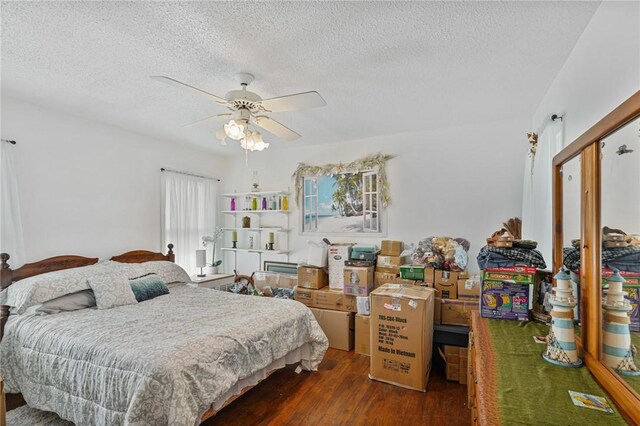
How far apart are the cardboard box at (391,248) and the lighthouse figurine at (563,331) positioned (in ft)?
7.23

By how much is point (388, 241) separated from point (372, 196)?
24.8 inches

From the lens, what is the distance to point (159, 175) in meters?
3.93

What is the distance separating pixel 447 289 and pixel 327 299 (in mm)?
1327

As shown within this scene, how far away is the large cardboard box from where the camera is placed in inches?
98.7

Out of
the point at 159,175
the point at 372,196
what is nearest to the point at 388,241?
the point at 372,196

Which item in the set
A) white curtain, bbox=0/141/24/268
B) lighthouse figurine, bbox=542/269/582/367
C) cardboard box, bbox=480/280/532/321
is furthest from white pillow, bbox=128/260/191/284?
lighthouse figurine, bbox=542/269/582/367

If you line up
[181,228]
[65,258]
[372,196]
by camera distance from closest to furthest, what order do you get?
[65,258] < [372,196] < [181,228]

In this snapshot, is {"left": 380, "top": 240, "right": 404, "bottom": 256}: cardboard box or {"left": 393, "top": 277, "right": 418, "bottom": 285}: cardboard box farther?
{"left": 380, "top": 240, "right": 404, "bottom": 256}: cardboard box

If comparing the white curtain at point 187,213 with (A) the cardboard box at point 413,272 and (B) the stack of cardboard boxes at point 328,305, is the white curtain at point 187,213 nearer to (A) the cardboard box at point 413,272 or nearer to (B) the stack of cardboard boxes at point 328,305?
(B) the stack of cardboard boxes at point 328,305

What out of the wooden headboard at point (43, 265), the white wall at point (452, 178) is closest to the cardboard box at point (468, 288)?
the white wall at point (452, 178)

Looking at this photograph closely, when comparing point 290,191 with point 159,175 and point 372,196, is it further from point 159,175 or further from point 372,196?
point 159,175

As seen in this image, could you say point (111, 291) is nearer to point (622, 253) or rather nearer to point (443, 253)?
point (443, 253)

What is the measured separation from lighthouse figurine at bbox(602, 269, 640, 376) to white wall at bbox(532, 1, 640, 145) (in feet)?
2.33

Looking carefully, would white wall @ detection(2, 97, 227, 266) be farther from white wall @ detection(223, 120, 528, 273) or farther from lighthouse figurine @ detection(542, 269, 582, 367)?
lighthouse figurine @ detection(542, 269, 582, 367)
